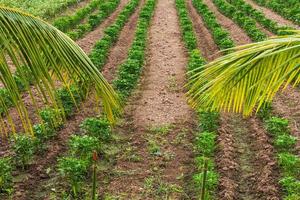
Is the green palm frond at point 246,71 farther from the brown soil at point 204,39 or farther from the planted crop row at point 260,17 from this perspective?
the planted crop row at point 260,17

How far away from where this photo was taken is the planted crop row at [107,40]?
14665mm

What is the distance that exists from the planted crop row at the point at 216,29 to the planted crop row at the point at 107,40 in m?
4.06

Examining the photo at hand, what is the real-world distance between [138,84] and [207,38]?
6748mm

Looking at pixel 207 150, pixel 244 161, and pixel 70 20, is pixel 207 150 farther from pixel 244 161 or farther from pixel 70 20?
pixel 70 20

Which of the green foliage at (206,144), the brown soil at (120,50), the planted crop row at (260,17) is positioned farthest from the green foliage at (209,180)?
the planted crop row at (260,17)

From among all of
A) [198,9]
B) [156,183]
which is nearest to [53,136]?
[156,183]

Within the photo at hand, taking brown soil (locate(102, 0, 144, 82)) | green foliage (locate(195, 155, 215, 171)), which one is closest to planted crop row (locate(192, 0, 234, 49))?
brown soil (locate(102, 0, 144, 82))

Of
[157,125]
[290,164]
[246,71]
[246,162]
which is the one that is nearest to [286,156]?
[290,164]

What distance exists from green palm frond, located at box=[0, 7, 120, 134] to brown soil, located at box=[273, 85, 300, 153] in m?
7.72

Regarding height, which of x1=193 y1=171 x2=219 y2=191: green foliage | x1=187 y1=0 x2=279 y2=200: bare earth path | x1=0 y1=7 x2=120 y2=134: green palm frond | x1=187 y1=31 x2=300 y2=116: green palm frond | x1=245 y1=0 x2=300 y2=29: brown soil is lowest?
x1=245 y1=0 x2=300 y2=29: brown soil

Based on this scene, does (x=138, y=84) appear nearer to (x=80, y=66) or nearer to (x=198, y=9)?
(x=80, y=66)

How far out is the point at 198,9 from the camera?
26.3 metres

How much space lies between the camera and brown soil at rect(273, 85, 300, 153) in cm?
1033

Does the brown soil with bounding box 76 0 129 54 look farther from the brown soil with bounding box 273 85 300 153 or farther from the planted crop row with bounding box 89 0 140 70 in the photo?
the brown soil with bounding box 273 85 300 153
